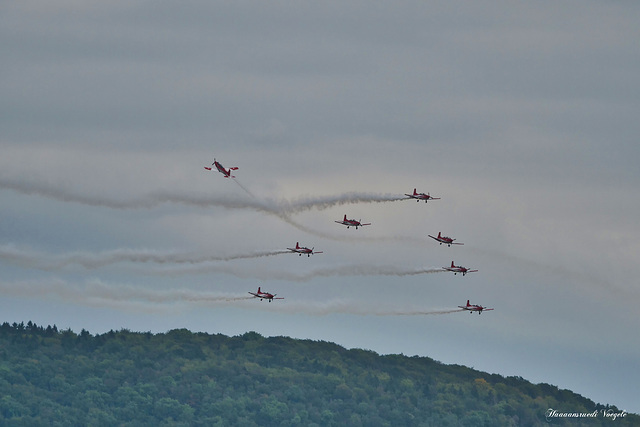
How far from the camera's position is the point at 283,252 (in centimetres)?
19962

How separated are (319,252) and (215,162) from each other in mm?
16710

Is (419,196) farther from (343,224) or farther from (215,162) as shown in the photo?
(215,162)

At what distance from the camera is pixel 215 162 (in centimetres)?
19975

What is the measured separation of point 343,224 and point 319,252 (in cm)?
469

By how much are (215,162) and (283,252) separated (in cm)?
1368

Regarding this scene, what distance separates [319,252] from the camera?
198m

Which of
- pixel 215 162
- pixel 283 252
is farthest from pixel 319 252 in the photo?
pixel 215 162

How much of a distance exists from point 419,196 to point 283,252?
17963 millimetres

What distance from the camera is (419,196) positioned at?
196 m

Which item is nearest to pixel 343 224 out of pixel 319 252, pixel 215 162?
pixel 319 252

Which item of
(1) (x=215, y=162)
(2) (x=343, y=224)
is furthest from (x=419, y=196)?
(1) (x=215, y=162)

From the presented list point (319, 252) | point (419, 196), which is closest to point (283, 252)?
point (319, 252)

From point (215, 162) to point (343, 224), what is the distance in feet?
57.2

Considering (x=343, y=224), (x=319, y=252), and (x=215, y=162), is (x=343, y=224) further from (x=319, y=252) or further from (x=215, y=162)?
(x=215, y=162)
